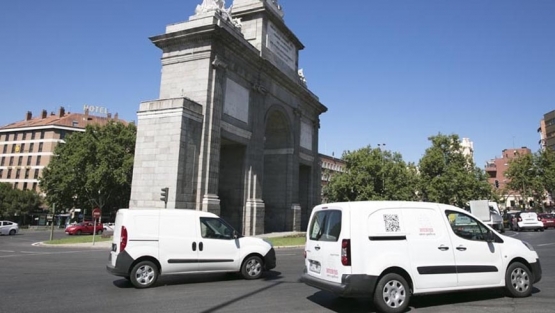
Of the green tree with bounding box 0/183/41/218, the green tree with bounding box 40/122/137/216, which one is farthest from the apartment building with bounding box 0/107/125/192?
the green tree with bounding box 40/122/137/216

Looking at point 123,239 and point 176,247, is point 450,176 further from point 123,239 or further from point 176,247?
point 123,239

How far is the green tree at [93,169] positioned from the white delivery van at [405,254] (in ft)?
138

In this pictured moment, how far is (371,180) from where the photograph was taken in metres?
52.5

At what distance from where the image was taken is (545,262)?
12.5 meters

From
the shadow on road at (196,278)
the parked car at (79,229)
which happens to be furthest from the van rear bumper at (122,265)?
the parked car at (79,229)

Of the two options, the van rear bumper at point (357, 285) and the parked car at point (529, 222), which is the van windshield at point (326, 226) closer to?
the van rear bumper at point (357, 285)

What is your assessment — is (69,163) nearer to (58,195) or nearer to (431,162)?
(58,195)

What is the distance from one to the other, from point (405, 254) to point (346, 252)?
3.37ft

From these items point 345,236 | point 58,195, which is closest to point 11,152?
point 58,195

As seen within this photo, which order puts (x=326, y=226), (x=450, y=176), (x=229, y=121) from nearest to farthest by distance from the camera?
1. (x=326, y=226)
2. (x=229, y=121)
3. (x=450, y=176)

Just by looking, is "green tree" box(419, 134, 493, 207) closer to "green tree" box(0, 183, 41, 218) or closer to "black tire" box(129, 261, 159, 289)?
"black tire" box(129, 261, 159, 289)

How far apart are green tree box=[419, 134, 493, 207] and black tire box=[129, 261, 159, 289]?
4871 cm

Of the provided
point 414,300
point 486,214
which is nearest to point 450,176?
point 486,214

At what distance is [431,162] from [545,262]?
43.0 m
